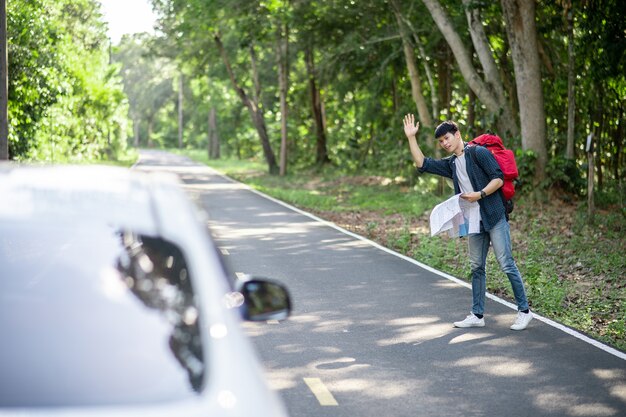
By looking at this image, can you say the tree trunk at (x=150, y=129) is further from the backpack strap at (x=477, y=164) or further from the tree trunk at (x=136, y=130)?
the backpack strap at (x=477, y=164)

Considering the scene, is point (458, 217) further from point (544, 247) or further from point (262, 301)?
point (544, 247)

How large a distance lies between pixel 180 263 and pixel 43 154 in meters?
25.2

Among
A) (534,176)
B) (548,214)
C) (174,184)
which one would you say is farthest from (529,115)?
(174,184)

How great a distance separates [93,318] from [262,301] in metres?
1.04

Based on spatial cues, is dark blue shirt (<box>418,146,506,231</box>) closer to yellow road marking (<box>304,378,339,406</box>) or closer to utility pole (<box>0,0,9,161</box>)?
yellow road marking (<box>304,378,339,406</box>)

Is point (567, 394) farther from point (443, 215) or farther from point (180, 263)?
point (180, 263)

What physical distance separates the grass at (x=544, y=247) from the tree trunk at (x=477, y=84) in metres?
2.11

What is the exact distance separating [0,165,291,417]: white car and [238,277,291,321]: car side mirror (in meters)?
0.49

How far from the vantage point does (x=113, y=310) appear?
305cm

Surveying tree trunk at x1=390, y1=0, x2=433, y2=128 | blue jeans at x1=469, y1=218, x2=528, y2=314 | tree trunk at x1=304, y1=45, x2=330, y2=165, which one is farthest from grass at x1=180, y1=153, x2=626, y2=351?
tree trunk at x1=304, y1=45, x2=330, y2=165

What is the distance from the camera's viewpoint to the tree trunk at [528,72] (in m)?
20.2

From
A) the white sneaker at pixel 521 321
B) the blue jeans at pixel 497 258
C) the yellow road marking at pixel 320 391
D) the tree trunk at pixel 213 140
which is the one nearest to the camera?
the yellow road marking at pixel 320 391

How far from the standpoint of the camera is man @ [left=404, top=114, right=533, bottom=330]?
8430 millimetres

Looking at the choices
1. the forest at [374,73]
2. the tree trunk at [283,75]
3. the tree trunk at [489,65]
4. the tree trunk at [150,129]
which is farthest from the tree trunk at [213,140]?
the tree trunk at [489,65]
